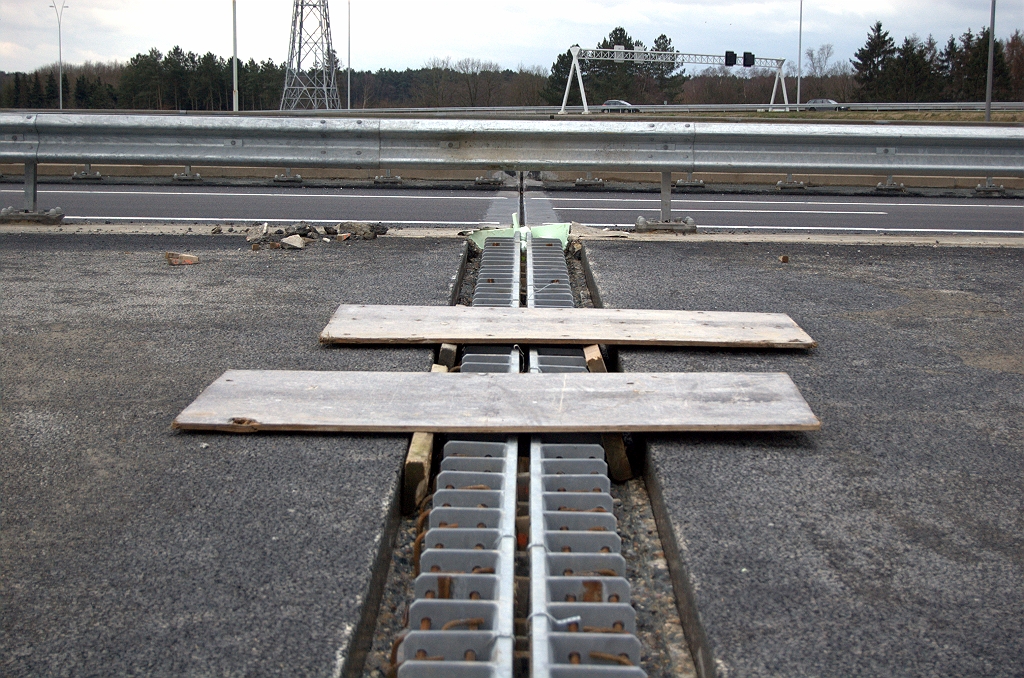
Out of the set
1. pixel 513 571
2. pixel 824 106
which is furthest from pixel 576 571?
pixel 824 106

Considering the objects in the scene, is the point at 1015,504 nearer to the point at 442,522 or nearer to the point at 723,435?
the point at 723,435

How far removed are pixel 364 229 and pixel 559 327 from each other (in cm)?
310

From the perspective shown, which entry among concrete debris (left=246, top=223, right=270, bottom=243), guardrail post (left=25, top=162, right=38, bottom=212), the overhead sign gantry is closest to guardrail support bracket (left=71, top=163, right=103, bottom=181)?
guardrail post (left=25, top=162, right=38, bottom=212)

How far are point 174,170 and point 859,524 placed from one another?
14668 millimetres

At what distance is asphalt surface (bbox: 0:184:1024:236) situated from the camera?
347 inches

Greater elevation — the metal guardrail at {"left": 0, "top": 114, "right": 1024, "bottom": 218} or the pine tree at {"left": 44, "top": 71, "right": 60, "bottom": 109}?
the pine tree at {"left": 44, "top": 71, "right": 60, "bottom": 109}

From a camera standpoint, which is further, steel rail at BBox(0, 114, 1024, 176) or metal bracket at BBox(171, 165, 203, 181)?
metal bracket at BBox(171, 165, 203, 181)

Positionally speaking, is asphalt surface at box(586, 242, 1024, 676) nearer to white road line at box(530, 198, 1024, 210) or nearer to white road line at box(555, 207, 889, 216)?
white road line at box(555, 207, 889, 216)

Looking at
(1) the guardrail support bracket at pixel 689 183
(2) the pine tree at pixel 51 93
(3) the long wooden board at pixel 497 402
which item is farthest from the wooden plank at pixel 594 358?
(2) the pine tree at pixel 51 93

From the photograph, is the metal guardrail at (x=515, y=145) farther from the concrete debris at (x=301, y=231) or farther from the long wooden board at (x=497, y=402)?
the long wooden board at (x=497, y=402)

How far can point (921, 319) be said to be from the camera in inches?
175

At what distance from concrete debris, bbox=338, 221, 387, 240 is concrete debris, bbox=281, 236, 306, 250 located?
0.51 meters

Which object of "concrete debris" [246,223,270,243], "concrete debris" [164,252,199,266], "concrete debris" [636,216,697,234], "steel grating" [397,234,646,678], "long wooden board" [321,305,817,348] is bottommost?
"steel grating" [397,234,646,678]

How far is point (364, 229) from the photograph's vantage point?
6707 millimetres
